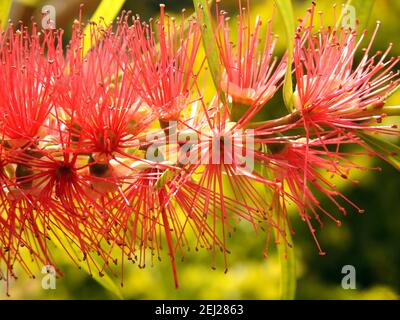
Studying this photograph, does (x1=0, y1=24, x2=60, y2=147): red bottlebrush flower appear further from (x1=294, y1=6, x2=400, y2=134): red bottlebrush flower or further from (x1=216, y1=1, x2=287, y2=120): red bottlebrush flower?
(x1=294, y1=6, x2=400, y2=134): red bottlebrush flower

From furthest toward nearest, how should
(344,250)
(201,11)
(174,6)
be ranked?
(174,6) < (344,250) < (201,11)

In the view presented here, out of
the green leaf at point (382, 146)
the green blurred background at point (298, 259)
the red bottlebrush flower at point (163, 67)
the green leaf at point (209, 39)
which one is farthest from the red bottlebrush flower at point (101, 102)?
the green blurred background at point (298, 259)

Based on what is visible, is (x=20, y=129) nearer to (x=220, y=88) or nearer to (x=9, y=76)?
(x=9, y=76)

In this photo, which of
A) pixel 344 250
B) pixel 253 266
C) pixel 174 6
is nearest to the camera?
pixel 253 266

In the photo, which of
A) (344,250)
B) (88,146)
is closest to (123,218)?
(88,146)

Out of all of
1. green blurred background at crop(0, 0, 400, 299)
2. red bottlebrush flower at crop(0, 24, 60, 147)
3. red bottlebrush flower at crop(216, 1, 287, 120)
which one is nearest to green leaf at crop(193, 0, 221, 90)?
red bottlebrush flower at crop(216, 1, 287, 120)

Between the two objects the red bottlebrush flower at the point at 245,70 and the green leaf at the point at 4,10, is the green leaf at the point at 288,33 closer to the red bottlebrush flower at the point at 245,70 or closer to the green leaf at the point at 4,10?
the red bottlebrush flower at the point at 245,70
